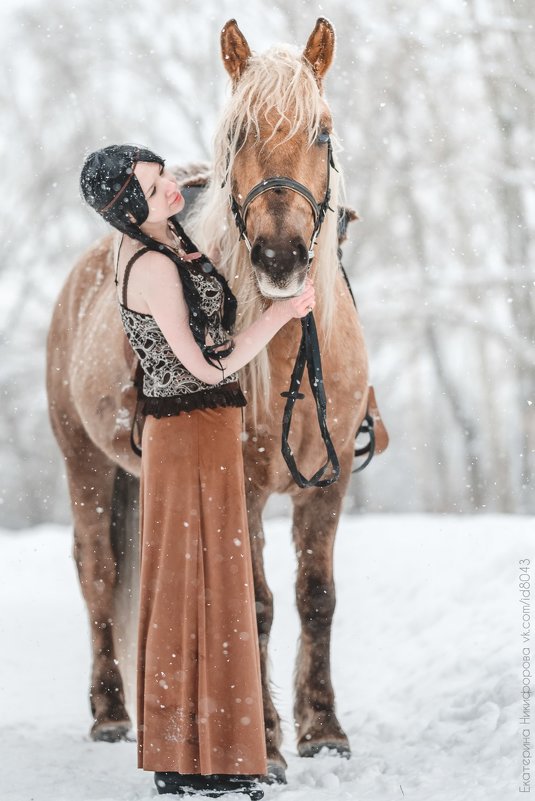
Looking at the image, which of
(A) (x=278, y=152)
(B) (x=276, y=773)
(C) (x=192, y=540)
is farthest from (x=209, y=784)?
(A) (x=278, y=152)

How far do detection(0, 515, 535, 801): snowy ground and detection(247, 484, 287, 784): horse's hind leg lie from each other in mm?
103

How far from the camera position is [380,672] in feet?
18.0

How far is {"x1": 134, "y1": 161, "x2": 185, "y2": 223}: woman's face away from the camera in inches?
125

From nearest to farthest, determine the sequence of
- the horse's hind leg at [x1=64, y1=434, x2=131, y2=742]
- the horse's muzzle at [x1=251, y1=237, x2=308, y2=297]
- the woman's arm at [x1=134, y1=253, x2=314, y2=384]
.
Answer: the horse's muzzle at [x1=251, y1=237, x2=308, y2=297], the woman's arm at [x1=134, y1=253, x2=314, y2=384], the horse's hind leg at [x1=64, y1=434, x2=131, y2=742]

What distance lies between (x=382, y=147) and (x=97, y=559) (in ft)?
38.2

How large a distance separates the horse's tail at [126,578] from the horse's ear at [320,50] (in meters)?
2.30

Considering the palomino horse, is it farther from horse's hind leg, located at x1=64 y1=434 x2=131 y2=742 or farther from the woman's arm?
the woman's arm

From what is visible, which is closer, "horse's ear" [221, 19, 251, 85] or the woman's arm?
the woman's arm

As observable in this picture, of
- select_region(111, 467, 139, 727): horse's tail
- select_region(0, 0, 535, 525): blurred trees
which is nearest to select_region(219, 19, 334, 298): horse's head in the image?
select_region(111, 467, 139, 727): horse's tail

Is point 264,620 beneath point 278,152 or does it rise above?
Answer: beneath

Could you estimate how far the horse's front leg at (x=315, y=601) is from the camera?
13.3 feet

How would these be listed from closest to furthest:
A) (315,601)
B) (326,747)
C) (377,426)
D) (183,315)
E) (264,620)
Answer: (183,315)
(264,620)
(326,747)
(315,601)
(377,426)

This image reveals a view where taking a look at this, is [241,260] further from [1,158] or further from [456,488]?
[456,488]

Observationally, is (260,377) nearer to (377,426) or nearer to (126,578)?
(377,426)
